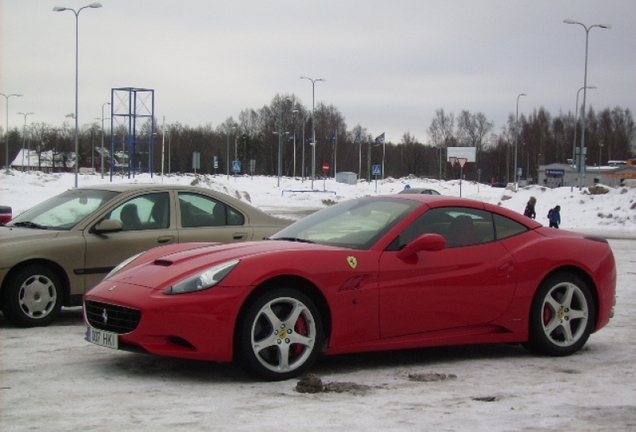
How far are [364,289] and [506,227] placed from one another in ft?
5.31

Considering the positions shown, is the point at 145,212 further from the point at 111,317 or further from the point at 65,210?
the point at 111,317

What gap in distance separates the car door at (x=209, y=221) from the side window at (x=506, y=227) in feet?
10.4

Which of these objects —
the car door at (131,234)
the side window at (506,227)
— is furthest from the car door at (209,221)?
the side window at (506,227)

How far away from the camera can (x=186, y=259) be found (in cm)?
625

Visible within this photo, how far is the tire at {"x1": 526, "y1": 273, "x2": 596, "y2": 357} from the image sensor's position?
276 inches

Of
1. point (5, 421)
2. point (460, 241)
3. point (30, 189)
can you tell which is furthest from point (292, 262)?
point (30, 189)

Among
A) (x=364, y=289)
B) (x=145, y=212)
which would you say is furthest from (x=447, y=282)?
(x=145, y=212)

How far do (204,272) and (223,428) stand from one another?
4.94 feet

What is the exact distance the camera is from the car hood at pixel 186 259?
235 inches

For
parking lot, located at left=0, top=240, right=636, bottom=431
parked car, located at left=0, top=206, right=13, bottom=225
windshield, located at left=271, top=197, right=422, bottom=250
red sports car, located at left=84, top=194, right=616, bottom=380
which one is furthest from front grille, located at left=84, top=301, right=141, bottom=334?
parked car, located at left=0, top=206, right=13, bottom=225

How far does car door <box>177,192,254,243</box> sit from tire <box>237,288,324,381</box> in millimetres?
3314

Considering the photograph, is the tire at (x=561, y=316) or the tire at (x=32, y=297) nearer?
the tire at (x=561, y=316)

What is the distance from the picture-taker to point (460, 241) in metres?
6.89

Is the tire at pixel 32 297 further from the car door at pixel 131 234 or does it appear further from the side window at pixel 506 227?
the side window at pixel 506 227
